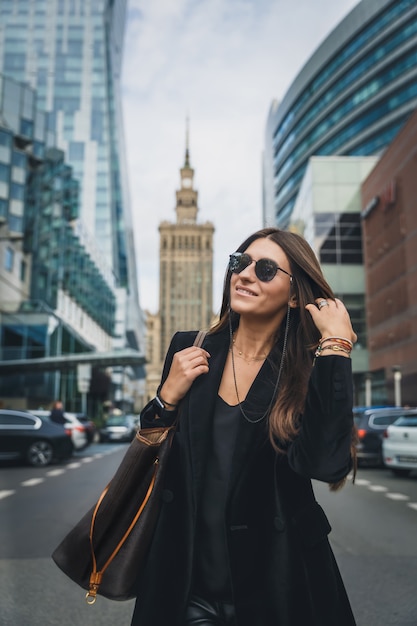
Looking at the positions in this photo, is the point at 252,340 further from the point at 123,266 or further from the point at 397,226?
the point at 123,266

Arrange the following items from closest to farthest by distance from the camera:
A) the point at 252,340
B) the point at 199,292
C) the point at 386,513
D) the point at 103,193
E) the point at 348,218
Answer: the point at 252,340 < the point at 386,513 < the point at 348,218 < the point at 103,193 < the point at 199,292

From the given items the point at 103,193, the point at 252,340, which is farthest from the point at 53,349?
the point at 103,193

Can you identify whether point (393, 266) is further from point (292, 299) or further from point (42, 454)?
point (292, 299)

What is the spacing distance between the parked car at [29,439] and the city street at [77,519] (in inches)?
132

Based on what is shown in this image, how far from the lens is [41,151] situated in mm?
45844

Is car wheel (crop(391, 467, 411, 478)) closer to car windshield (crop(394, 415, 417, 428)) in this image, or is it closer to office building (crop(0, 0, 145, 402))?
car windshield (crop(394, 415, 417, 428))

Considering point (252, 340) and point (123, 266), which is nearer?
point (252, 340)

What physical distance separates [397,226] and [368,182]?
776 cm

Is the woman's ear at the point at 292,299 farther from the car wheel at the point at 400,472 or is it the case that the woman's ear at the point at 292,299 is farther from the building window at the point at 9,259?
the building window at the point at 9,259

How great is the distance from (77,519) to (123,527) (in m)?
6.71

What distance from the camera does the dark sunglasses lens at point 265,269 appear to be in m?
2.06

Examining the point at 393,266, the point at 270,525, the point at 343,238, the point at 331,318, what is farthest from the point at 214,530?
the point at 343,238

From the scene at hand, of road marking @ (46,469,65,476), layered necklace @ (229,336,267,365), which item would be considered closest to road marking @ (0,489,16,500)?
road marking @ (46,469,65,476)

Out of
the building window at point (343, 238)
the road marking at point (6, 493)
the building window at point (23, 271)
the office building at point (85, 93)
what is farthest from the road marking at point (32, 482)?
the office building at point (85, 93)
